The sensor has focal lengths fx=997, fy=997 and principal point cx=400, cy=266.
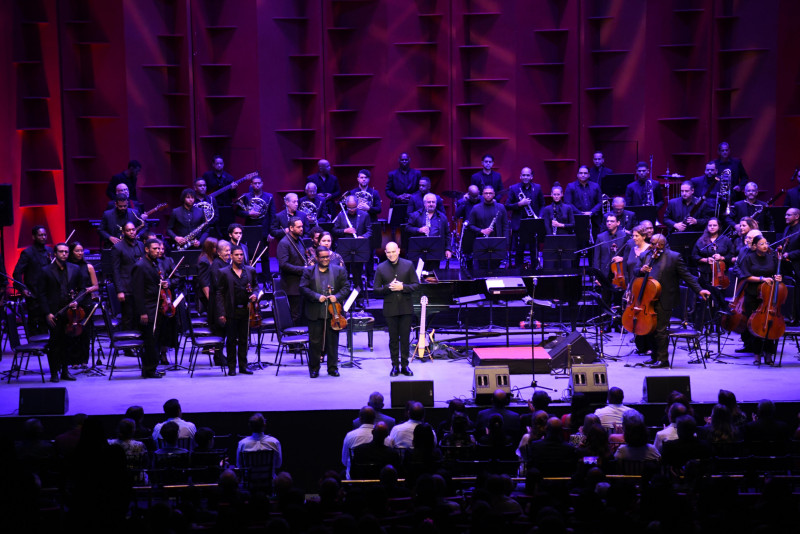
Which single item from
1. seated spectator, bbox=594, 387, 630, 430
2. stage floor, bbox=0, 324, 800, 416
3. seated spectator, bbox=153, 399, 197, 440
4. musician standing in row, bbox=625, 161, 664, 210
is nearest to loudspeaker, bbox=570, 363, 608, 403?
stage floor, bbox=0, 324, 800, 416

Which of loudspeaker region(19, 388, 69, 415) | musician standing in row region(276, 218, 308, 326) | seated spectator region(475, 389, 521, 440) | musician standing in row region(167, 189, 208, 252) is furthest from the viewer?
musician standing in row region(167, 189, 208, 252)

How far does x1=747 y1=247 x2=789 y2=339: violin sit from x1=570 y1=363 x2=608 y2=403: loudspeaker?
3101 millimetres

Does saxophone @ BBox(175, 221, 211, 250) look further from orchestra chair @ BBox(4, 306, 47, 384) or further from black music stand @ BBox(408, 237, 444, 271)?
black music stand @ BBox(408, 237, 444, 271)

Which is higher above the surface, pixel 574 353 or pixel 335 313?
pixel 335 313

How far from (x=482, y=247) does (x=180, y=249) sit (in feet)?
15.1

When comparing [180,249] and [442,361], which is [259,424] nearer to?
[442,361]

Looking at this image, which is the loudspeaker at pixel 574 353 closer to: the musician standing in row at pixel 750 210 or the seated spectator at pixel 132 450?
the musician standing in row at pixel 750 210

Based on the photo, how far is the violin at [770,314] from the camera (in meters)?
12.0

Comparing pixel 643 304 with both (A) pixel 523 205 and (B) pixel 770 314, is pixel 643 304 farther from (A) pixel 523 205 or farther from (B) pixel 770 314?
(A) pixel 523 205

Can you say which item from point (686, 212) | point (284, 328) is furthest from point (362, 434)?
point (686, 212)

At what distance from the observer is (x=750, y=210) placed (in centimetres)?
1536

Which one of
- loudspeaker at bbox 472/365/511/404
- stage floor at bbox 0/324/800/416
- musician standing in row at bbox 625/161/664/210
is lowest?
stage floor at bbox 0/324/800/416

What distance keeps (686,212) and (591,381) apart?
660cm

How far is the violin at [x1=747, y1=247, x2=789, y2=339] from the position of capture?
1200cm
